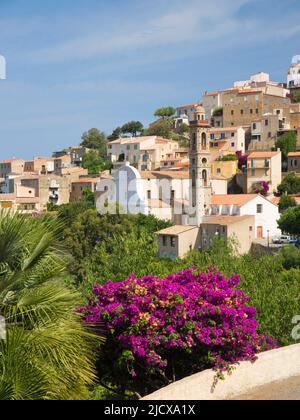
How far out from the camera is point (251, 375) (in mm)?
9258

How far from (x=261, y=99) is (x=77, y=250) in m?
47.3

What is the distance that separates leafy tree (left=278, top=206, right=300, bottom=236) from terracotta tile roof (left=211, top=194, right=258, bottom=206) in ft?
11.8

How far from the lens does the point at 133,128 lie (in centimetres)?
10850

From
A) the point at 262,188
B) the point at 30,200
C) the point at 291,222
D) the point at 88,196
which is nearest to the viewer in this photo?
the point at 291,222

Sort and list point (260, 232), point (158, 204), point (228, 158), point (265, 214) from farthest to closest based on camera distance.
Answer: point (228, 158)
point (158, 204)
point (265, 214)
point (260, 232)

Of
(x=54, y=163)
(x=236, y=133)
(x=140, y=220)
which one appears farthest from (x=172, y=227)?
(x=54, y=163)

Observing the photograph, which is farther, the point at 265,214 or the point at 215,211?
the point at 215,211

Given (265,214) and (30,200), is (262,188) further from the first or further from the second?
(30,200)

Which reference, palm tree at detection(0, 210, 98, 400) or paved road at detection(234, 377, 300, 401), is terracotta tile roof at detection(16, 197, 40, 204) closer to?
paved road at detection(234, 377, 300, 401)

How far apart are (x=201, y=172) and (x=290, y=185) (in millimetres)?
12513

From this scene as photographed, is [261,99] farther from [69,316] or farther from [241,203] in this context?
[69,316]

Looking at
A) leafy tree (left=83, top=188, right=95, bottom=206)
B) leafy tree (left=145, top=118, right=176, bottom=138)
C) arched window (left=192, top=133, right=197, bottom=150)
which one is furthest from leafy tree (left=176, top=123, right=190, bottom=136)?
arched window (left=192, top=133, right=197, bottom=150)

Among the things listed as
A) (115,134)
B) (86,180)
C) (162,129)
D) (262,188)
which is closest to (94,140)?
(115,134)

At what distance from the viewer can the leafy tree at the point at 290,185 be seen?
198 feet
